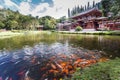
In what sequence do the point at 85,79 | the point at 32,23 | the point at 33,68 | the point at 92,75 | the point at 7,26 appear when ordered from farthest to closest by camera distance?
the point at 32,23 → the point at 7,26 → the point at 33,68 → the point at 92,75 → the point at 85,79

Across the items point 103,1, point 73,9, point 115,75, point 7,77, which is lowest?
point 7,77

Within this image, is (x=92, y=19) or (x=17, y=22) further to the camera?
(x=17, y=22)

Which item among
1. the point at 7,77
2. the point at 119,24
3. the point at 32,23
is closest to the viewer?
the point at 7,77

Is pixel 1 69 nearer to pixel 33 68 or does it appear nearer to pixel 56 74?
pixel 33 68

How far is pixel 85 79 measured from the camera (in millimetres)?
5480

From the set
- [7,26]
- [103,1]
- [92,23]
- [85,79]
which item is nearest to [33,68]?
[85,79]

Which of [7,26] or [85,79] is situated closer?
[85,79]

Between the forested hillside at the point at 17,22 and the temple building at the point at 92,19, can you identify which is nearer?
the temple building at the point at 92,19

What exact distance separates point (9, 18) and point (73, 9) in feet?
195

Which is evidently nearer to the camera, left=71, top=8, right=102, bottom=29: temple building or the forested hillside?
left=71, top=8, right=102, bottom=29: temple building

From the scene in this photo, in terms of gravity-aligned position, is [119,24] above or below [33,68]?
above

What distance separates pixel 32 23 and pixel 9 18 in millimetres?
17672

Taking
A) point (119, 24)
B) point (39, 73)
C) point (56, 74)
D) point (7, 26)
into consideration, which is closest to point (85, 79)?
point (56, 74)

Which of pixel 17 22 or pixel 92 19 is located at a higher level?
pixel 17 22
